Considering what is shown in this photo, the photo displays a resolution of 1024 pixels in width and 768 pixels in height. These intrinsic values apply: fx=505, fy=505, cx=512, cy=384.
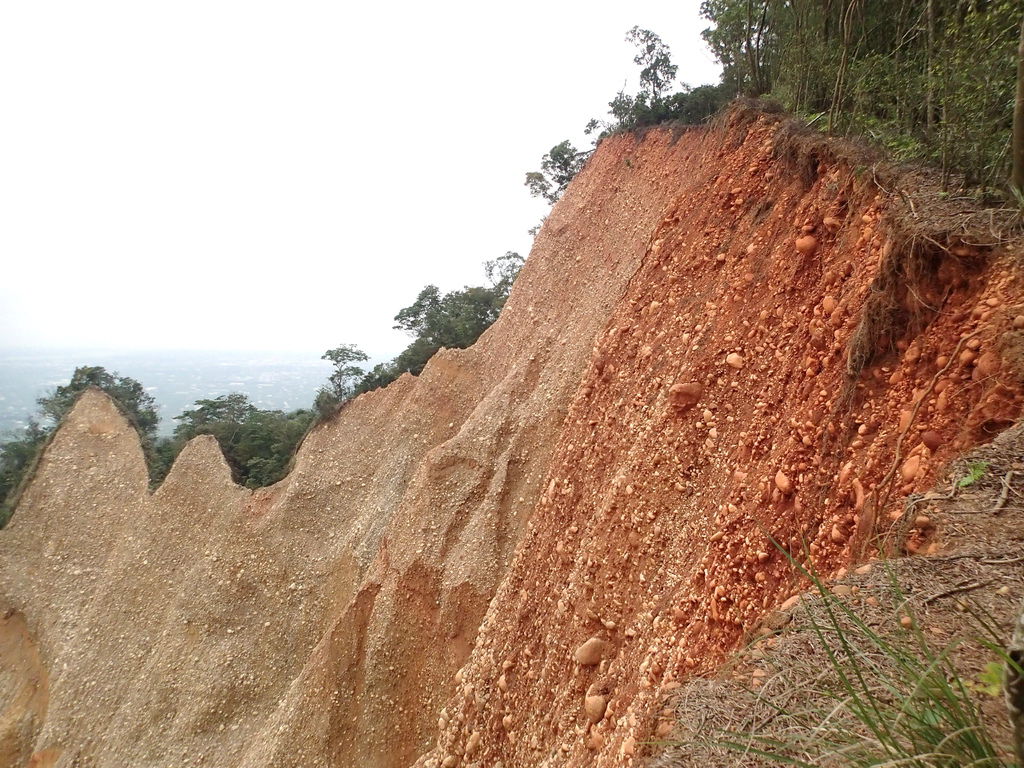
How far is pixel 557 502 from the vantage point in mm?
8422

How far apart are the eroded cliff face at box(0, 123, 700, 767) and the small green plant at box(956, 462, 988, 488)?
24.0 ft

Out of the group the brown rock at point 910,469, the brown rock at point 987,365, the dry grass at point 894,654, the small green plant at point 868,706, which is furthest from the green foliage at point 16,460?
the brown rock at point 987,365

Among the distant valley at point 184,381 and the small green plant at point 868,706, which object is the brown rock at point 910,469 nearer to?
the small green plant at point 868,706

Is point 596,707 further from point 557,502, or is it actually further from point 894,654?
point 894,654

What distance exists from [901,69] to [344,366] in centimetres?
1968

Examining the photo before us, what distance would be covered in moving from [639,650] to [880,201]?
523 centimetres

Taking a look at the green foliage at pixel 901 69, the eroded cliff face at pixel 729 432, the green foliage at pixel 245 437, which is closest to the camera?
the eroded cliff face at pixel 729 432

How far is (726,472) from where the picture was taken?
5.68m

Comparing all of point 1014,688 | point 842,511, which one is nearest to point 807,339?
point 842,511

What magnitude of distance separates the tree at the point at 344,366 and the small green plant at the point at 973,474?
60.0 feet

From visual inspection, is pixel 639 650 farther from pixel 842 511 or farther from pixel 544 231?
pixel 544 231

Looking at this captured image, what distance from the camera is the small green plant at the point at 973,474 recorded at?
118 inches

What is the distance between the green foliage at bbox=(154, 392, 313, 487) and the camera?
16.0 meters

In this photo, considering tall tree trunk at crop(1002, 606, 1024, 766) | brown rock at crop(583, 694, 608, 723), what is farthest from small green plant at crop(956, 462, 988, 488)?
brown rock at crop(583, 694, 608, 723)
